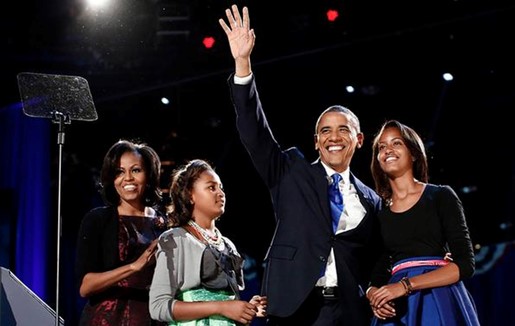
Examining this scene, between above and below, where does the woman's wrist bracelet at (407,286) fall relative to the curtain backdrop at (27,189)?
below

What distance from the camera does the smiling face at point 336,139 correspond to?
2934 mm

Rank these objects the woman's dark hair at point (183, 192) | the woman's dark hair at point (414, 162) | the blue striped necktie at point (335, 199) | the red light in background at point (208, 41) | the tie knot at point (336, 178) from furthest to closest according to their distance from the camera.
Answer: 1. the red light in background at point (208, 41)
2. the woman's dark hair at point (414, 162)
3. the woman's dark hair at point (183, 192)
4. the tie knot at point (336, 178)
5. the blue striped necktie at point (335, 199)

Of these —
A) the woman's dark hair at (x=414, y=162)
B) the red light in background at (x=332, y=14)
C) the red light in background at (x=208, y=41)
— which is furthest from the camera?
the red light in background at (x=208, y=41)

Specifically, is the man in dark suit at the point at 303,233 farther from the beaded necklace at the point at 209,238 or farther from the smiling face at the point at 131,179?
the smiling face at the point at 131,179

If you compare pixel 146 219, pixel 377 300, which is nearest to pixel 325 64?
pixel 146 219

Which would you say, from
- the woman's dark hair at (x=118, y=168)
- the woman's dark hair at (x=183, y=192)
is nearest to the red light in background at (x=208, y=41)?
the woman's dark hair at (x=118, y=168)

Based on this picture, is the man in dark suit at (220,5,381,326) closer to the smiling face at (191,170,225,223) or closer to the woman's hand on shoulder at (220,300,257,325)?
the woman's hand on shoulder at (220,300,257,325)

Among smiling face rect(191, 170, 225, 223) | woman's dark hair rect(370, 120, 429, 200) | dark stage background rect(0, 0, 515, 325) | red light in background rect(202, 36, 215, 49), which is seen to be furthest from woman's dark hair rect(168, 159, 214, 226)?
red light in background rect(202, 36, 215, 49)

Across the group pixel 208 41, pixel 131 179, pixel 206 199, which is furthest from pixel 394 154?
pixel 208 41

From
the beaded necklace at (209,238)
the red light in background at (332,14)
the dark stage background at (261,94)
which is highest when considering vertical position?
the red light in background at (332,14)

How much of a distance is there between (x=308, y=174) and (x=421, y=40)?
441 cm

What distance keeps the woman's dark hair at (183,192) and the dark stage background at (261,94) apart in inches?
140

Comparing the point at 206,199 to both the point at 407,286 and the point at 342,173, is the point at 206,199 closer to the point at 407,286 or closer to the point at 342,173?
the point at 342,173

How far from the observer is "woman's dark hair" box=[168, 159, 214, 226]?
305 cm
